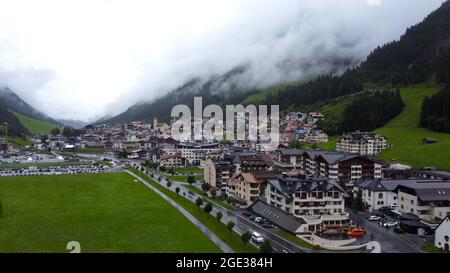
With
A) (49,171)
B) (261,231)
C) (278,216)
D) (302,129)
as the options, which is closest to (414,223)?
(278,216)

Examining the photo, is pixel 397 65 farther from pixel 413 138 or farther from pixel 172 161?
pixel 172 161

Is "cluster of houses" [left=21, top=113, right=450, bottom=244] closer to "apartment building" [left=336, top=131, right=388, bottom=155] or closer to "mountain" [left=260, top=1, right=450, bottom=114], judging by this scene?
"apartment building" [left=336, top=131, right=388, bottom=155]

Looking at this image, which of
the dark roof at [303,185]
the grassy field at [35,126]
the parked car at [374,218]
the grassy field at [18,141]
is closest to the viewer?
the dark roof at [303,185]

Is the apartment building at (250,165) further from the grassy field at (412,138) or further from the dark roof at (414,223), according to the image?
the grassy field at (412,138)

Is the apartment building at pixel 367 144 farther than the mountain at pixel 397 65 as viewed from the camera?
No

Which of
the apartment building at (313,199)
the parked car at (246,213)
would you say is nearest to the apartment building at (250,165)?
the parked car at (246,213)

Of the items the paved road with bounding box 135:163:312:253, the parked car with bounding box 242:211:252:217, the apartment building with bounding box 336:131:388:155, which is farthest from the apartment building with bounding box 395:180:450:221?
the apartment building with bounding box 336:131:388:155
